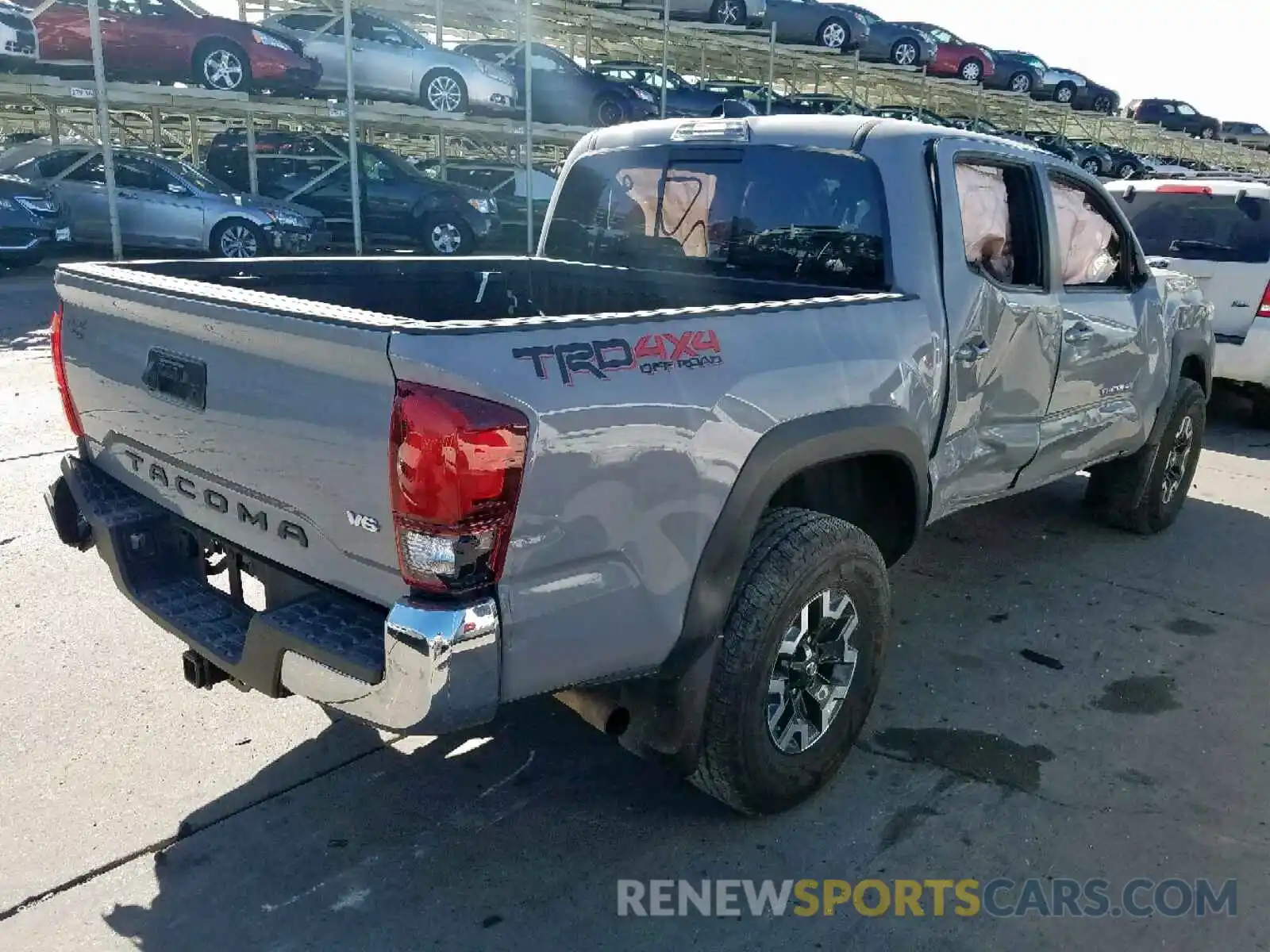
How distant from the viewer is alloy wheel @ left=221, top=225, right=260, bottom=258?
13954mm

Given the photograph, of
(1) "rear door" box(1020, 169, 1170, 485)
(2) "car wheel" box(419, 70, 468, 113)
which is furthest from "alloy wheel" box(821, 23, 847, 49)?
(1) "rear door" box(1020, 169, 1170, 485)

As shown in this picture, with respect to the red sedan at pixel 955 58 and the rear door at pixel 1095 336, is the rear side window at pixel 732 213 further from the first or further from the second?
the red sedan at pixel 955 58

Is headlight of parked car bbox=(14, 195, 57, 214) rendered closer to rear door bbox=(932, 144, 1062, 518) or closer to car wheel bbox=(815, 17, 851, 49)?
rear door bbox=(932, 144, 1062, 518)

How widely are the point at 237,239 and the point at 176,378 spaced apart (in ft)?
40.9

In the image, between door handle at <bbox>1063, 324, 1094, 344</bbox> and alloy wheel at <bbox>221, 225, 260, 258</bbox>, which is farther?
alloy wheel at <bbox>221, 225, 260, 258</bbox>

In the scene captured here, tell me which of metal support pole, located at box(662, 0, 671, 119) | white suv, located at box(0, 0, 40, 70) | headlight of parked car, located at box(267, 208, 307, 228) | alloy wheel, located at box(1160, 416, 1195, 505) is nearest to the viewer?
alloy wheel, located at box(1160, 416, 1195, 505)

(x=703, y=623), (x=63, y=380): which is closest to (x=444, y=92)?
(x=63, y=380)

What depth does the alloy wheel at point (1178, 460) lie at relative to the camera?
5.44 meters

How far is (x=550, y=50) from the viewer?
1873 cm

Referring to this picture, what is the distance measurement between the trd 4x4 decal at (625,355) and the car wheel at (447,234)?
46.0 feet

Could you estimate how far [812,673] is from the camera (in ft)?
9.79

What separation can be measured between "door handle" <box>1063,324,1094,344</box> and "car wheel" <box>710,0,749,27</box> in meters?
20.7

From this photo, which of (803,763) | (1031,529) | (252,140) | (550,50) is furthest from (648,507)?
(550,50)

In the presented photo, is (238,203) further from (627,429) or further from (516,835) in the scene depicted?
(627,429)
